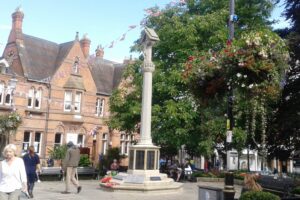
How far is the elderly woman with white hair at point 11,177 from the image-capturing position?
7688 millimetres

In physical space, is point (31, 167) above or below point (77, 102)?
below

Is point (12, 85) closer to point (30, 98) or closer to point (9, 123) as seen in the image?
point (30, 98)

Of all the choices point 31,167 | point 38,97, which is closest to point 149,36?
point 31,167

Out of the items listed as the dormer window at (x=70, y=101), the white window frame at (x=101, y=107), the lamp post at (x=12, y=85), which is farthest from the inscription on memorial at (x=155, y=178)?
the white window frame at (x=101, y=107)

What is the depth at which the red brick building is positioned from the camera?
35.2 metres

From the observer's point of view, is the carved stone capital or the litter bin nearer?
the litter bin

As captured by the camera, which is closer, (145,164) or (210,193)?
(210,193)

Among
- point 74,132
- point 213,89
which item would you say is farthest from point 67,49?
point 213,89

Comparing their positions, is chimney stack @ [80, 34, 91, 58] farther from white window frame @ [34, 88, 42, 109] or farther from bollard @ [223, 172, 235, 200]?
bollard @ [223, 172, 235, 200]

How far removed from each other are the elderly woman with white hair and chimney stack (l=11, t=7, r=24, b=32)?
103ft

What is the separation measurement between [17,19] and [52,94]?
7.59 metres

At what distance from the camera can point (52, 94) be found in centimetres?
3716

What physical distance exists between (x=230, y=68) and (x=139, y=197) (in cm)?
729

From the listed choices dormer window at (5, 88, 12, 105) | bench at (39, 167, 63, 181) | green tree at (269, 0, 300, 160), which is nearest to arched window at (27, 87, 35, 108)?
dormer window at (5, 88, 12, 105)
